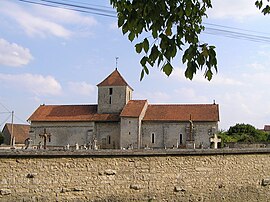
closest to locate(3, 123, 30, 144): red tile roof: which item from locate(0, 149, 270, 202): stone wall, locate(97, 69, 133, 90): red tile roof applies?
locate(97, 69, 133, 90): red tile roof

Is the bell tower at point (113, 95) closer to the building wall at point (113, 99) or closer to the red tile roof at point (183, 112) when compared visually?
the building wall at point (113, 99)

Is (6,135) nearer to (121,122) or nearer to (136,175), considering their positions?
(121,122)

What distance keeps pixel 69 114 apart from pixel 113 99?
22.1 feet

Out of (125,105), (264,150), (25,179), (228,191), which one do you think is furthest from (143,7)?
(125,105)

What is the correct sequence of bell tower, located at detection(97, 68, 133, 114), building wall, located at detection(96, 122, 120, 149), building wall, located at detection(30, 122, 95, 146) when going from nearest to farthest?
building wall, located at detection(96, 122, 120, 149) → building wall, located at detection(30, 122, 95, 146) → bell tower, located at detection(97, 68, 133, 114)

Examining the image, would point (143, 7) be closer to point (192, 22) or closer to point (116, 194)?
point (192, 22)

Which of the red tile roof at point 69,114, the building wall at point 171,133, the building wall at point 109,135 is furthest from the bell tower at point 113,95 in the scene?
the building wall at point 171,133

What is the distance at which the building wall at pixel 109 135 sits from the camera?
4959 centimetres

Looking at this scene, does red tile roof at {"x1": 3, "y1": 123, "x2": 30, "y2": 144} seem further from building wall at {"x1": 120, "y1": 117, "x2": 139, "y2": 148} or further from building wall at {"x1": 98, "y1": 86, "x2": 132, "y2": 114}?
building wall at {"x1": 120, "y1": 117, "x2": 139, "y2": 148}

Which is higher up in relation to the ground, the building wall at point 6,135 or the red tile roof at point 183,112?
the red tile roof at point 183,112

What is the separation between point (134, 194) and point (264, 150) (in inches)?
221

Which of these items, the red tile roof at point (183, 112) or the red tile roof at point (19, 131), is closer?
the red tile roof at point (183, 112)

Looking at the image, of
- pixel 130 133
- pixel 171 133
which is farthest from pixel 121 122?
pixel 171 133

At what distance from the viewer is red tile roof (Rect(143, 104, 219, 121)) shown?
4775cm
